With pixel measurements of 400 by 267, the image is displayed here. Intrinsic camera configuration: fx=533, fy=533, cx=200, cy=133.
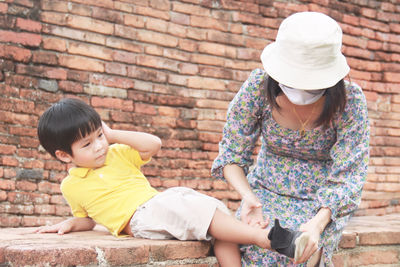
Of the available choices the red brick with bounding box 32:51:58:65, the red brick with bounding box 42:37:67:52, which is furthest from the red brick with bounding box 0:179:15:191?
the red brick with bounding box 42:37:67:52

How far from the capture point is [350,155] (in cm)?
229

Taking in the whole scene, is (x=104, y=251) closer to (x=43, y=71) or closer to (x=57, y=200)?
(x=57, y=200)

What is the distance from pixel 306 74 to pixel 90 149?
1.05 m

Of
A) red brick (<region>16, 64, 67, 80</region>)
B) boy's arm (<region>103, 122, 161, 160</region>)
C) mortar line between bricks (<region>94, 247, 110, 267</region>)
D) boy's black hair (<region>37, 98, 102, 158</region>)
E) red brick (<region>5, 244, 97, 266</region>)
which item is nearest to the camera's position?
red brick (<region>5, 244, 97, 266</region>)

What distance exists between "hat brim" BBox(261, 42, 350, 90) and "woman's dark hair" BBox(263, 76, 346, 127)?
0.30 feet

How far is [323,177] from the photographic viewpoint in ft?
8.14

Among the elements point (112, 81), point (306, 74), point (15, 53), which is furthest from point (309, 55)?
point (15, 53)

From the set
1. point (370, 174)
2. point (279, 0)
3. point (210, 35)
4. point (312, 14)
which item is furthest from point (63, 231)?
point (370, 174)

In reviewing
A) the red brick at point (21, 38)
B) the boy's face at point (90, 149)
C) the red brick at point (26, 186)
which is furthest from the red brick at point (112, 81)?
the boy's face at point (90, 149)

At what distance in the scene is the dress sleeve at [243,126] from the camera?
8.02ft

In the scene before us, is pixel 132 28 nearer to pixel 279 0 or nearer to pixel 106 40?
pixel 106 40

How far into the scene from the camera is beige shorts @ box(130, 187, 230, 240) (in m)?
2.32

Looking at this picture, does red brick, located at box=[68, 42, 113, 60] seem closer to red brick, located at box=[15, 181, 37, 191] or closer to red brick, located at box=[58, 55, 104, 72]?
red brick, located at box=[58, 55, 104, 72]

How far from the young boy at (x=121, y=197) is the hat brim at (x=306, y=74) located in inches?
24.7
